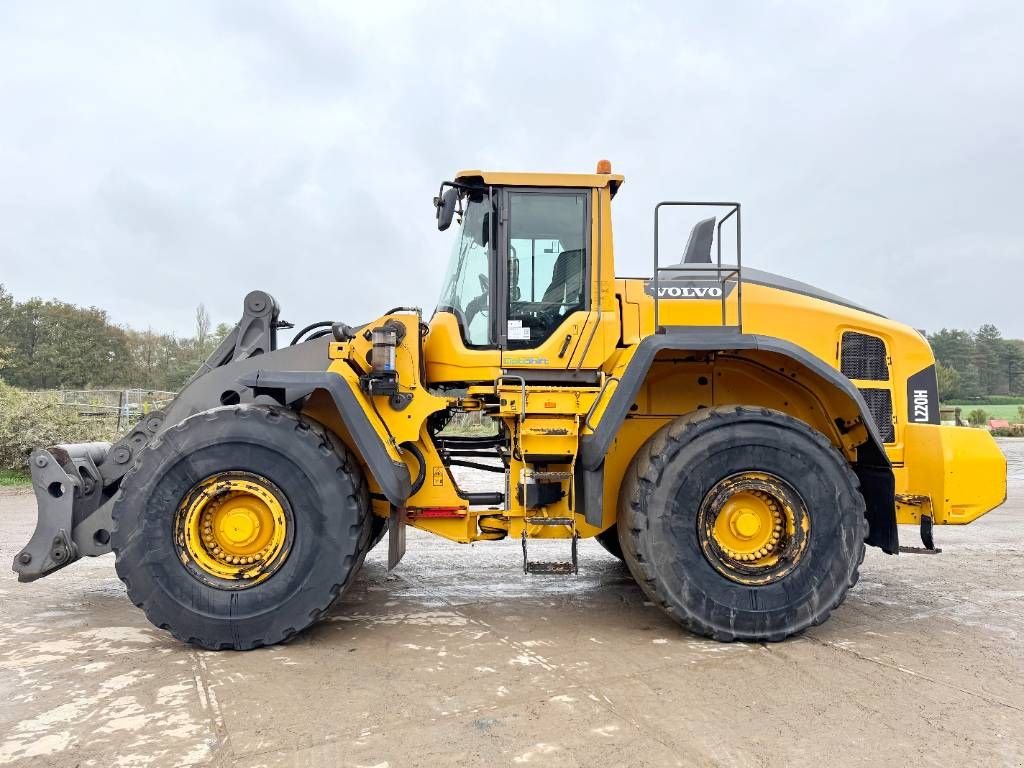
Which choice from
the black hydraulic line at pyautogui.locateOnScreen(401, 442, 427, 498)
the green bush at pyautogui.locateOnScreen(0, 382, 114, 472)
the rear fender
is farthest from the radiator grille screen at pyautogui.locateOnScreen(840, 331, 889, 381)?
the green bush at pyautogui.locateOnScreen(0, 382, 114, 472)

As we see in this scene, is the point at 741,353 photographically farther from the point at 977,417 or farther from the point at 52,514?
the point at 977,417

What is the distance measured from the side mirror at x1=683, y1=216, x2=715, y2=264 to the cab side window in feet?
4.03

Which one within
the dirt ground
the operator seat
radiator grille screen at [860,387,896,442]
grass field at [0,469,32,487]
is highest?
the operator seat

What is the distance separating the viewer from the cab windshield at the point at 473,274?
4.77 m

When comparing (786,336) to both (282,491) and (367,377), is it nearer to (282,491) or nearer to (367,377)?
(367,377)

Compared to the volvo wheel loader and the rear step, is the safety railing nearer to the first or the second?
the volvo wheel loader

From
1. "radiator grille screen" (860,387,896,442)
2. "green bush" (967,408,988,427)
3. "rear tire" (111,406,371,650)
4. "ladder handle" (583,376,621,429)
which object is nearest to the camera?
"rear tire" (111,406,371,650)

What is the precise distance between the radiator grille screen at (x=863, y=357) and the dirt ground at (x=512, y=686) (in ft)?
5.60

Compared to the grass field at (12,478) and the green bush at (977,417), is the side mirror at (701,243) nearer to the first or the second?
the grass field at (12,478)

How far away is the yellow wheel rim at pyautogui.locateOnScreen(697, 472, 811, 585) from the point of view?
164 inches

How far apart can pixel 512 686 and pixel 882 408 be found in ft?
11.0

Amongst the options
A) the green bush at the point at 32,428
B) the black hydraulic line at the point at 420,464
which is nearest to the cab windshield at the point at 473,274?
the black hydraulic line at the point at 420,464

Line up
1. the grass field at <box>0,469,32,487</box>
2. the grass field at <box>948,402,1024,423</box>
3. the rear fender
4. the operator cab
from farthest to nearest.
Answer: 1. the grass field at <box>948,402,1024,423</box>
2. the grass field at <box>0,469,32,487</box>
3. the operator cab
4. the rear fender

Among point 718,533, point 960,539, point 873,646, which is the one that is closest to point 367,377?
point 718,533
